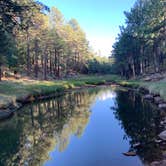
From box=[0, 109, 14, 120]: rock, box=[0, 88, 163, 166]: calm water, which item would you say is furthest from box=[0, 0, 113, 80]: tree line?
box=[0, 88, 163, 166]: calm water

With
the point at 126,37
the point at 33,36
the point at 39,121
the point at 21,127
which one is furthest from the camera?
the point at 126,37

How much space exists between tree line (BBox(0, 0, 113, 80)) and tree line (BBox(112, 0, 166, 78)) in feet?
56.3

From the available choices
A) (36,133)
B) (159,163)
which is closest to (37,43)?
A: (36,133)

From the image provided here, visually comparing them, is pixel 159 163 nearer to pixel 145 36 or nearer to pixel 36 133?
pixel 36 133

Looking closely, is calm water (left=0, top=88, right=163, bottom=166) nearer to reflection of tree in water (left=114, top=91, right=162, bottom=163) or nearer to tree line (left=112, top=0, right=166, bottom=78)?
reflection of tree in water (left=114, top=91, right=162, bottom=163)

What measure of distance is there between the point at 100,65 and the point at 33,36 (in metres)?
47.3

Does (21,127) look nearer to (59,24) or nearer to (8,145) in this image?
(8,145)

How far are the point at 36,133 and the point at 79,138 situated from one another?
3064 mm

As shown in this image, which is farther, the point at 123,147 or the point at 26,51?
the point at 26,51

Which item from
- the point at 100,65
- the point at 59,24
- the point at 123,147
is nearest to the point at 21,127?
the point at 123,147

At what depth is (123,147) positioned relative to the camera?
14.3m

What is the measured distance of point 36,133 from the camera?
1752cm

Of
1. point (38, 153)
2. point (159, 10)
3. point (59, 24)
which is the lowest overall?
point (38, 153)

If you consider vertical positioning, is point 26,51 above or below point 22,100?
above
